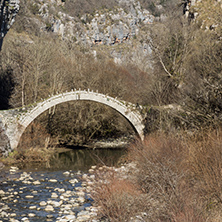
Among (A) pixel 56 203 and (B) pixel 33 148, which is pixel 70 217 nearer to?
(A) pixel 56 203

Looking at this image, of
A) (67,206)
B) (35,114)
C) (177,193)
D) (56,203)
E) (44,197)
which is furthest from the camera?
(35,114)

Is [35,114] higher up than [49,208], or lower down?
higher up

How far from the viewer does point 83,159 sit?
19.0 m

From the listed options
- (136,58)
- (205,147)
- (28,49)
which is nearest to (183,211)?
(205,147)

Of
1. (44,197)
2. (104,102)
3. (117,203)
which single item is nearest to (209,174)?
(117,203)

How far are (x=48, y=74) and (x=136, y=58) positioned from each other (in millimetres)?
36990

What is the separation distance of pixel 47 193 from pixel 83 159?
25.3 ft

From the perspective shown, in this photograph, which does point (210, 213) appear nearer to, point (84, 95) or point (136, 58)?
point (84, 95)

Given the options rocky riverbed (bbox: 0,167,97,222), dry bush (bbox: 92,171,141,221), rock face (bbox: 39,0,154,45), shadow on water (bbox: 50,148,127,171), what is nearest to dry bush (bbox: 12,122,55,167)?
shadow on water (bbox: 50,148,127,171)

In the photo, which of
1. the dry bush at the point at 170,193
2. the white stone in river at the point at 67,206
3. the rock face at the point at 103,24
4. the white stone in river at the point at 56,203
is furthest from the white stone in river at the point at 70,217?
the rock face at the point at 103,24

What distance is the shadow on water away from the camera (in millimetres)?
16772

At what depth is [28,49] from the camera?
2622 centimetres

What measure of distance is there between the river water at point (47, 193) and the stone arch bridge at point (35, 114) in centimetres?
297

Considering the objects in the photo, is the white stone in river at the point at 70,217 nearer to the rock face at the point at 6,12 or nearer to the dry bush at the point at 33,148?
the dry bush at the point at 33,148
